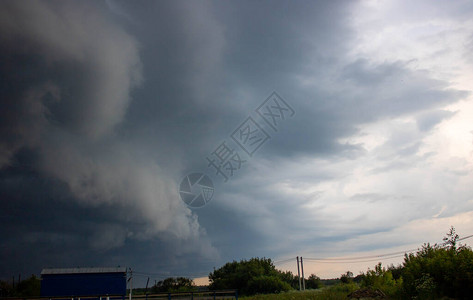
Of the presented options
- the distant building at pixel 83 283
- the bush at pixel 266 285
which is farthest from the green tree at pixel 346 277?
the distant building at pixel 83 283

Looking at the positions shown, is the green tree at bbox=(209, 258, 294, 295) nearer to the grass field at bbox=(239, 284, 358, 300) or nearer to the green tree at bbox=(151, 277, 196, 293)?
the green tree at bbox=(151, 277, 196, 293)

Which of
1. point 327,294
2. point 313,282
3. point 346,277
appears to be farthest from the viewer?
point 313,282

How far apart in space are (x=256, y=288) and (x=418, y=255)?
38125 millimetres

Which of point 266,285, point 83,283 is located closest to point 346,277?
point 266,285

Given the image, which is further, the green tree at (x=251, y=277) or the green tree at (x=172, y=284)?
the green tree at (x=172, y=284)

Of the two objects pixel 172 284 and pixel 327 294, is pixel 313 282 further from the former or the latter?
pixel 327 294

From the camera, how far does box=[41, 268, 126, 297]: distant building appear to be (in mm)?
48344

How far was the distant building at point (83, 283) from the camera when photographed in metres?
48.3

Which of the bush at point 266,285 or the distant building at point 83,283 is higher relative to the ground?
the distant building at point 83,283

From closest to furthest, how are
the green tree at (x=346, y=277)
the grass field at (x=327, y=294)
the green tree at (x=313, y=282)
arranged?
the grass field at (x=327, y=294) < the green tree at (x=346, y=277) < the green tree at (x=313, y=282)

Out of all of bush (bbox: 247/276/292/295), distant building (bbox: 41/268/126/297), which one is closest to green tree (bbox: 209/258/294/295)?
bush (bbox: 247/276/292/295)

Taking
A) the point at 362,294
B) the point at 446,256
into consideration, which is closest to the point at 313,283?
the point at 362,294

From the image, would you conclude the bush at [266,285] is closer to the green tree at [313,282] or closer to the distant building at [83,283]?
the green tree at [313,282]

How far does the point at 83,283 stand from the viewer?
48906 mm
